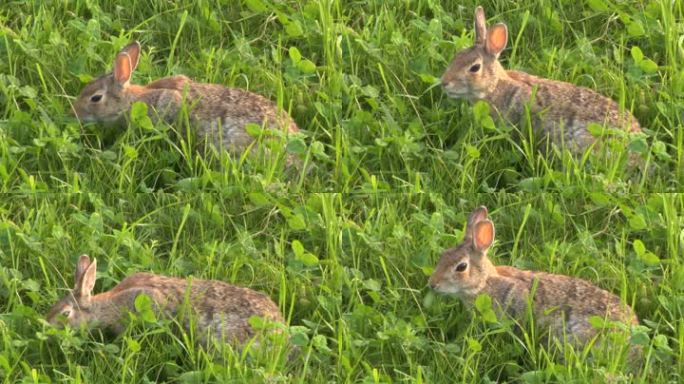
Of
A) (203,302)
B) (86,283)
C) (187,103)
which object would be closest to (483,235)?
(203,302)

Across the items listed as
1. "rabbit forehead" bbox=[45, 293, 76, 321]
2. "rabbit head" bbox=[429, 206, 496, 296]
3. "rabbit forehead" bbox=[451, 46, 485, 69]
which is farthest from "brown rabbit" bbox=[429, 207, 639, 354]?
"rabbit forehead" bbox=[45, 293, 76, 321]

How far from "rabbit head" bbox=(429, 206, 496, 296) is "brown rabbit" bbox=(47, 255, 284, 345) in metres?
1.01

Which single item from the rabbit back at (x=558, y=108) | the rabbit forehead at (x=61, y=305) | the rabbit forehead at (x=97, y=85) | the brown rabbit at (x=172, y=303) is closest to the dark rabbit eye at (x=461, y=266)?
the rabbit back at (x=558, y=108)

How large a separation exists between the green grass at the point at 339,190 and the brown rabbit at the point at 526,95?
192 millimetres

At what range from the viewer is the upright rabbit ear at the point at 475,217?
36.9 feet

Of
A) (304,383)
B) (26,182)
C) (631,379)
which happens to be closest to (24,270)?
(26,182)

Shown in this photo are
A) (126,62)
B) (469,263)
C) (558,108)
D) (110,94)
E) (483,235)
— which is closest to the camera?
(483,235)

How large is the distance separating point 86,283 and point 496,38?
10.2 feet

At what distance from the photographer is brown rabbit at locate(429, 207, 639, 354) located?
11.0m

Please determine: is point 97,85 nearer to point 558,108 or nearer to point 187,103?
point 187,103

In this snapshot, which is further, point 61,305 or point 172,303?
point 172,303

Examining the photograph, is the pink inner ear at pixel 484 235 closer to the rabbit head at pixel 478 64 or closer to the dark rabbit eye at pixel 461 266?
the dark rabbit eye at pixel 461 266

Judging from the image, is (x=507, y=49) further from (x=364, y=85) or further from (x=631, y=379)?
(x=631, y=379)

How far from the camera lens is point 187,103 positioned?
39.7 feet
